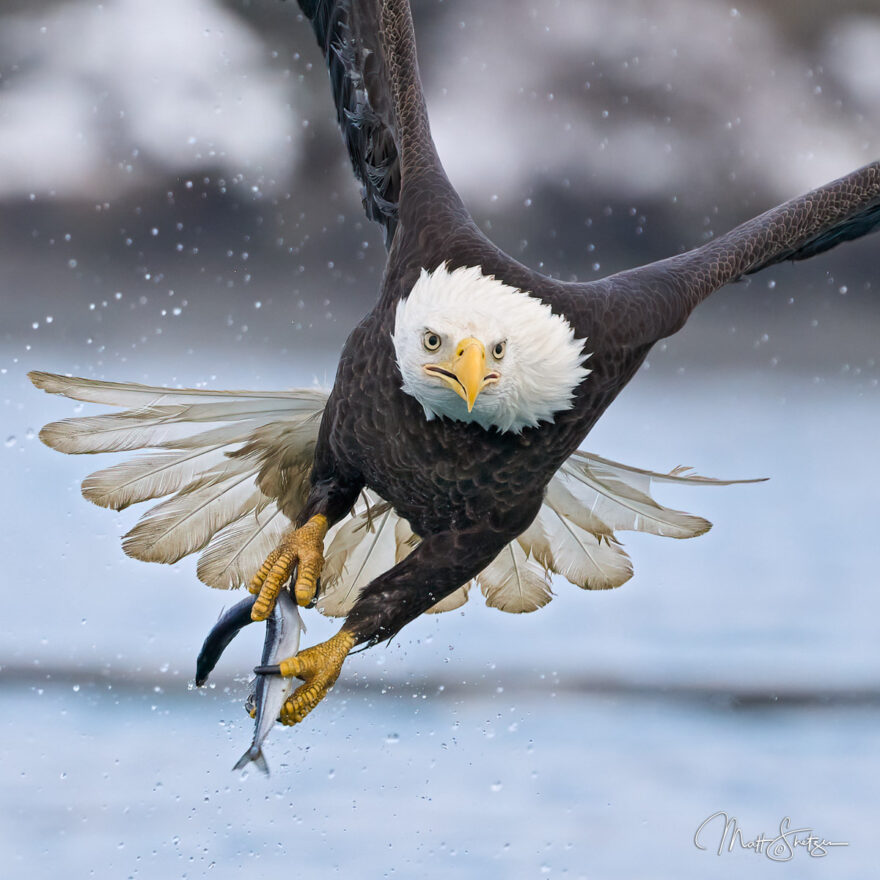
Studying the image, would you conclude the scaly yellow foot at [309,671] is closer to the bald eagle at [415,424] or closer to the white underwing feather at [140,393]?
the bald eagle at [415,424]

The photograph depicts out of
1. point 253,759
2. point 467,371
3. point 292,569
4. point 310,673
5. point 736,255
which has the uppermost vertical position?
point 736,255

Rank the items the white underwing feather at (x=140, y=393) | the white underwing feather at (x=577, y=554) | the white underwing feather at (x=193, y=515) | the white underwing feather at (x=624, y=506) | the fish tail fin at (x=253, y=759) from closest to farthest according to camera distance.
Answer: the fish tail fin at (x=253, y=759), the white underwing feather at (x=140, y=393), the white underwing feather at (x=193, y=515), the white underwing feather at (x=624, y=506), the white underwing feather at (x=577, y=554)

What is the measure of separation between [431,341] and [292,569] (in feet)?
1.64

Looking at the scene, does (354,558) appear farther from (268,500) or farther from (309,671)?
(309,671)

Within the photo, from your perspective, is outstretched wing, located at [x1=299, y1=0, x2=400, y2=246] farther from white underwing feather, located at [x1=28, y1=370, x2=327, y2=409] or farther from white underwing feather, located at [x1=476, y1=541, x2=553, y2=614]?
white underwing feather, located at [x1=476, y1=541, x2=553, y2=614]

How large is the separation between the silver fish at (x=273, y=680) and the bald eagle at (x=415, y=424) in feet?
0.08

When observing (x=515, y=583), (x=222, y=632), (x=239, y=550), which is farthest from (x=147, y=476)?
(x=515, y=583)

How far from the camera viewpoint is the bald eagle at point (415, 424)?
152 centimetres

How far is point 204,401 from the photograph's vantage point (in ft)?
6.56

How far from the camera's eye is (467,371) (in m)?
1.40

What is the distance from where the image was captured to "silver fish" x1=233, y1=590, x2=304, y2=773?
1.53 metres

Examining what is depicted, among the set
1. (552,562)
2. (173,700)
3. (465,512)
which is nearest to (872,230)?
(552,562)

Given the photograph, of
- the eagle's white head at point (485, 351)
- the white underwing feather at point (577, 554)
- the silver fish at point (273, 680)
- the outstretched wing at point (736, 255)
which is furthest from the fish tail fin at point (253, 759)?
the white underwing feather at point (577, 554)

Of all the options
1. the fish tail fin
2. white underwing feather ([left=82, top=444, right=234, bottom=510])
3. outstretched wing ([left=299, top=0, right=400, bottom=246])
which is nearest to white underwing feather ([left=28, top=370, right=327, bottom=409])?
white underwing feather ([left=82, top=444, right=234, bottom=510])
